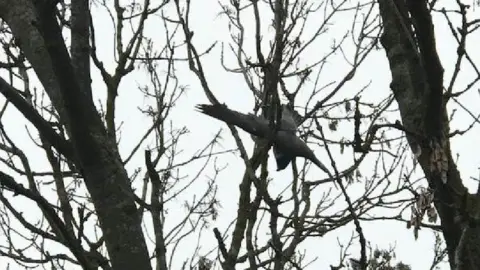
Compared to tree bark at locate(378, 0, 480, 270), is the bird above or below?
above

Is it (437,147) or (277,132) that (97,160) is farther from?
(437,147)

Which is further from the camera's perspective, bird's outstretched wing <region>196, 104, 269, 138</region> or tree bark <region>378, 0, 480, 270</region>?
bird's outstretched wing <region>196, 104, 269, 138</region>

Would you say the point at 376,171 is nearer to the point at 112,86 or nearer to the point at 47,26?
the point at 112,86

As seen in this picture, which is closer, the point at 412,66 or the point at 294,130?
the point at 412,66

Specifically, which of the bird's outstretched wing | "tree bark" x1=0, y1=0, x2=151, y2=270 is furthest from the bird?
"tree bark" x1=0, y1=0, x2=151, y2=270

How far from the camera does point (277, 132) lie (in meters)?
2.17

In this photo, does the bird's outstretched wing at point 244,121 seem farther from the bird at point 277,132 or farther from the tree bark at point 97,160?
the tree bark at point 97,160

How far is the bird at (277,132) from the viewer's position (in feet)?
7.00

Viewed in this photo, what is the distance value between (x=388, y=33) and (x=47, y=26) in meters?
1.14

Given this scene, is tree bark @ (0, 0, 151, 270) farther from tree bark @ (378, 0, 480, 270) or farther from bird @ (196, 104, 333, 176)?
tree bark @ (378, 0, 480, 270)

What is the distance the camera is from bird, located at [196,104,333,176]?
2.13 metres

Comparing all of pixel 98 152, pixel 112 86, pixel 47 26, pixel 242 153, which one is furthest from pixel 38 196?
pixel 112 86

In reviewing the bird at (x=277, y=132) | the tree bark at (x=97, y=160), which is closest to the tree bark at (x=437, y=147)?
the bird at (x=277, y=132)

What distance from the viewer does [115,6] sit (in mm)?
4629
